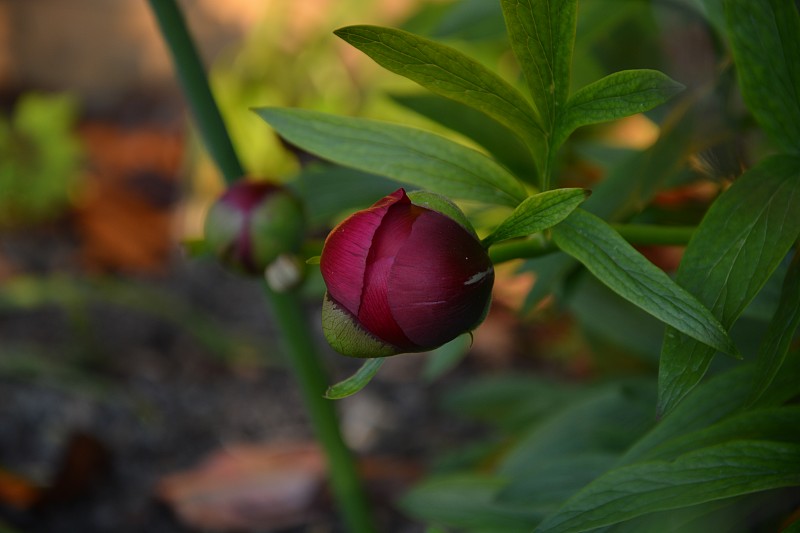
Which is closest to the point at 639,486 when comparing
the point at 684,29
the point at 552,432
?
the point at 552,432

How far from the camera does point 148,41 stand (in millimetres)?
1974

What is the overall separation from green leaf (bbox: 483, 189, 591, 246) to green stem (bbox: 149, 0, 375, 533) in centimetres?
22

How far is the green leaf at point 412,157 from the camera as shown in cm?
38

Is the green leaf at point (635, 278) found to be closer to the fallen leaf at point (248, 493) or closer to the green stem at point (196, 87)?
the green stem at point (196, 87)

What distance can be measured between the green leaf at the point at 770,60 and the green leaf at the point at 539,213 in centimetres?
9

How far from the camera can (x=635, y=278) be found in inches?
12.5

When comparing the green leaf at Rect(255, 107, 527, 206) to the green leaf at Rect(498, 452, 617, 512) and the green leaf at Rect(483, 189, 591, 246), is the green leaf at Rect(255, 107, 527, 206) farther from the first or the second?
the green leaf at Rect(498, 452, 617, 512)

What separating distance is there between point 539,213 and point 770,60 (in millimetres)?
107

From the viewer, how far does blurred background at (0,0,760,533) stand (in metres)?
0.65

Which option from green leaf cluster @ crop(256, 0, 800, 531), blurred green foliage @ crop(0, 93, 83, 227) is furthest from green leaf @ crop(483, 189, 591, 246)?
blurred green foliage @ crop(0, 93, 83, 227)

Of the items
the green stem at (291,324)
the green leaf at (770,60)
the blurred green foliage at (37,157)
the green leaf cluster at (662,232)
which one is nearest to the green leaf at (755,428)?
the green leaf cluster at (662,232)

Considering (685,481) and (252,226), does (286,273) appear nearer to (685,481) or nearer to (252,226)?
(252,226)

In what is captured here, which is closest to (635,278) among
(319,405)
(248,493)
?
(319,405)

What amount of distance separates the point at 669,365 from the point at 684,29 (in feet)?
1.50
